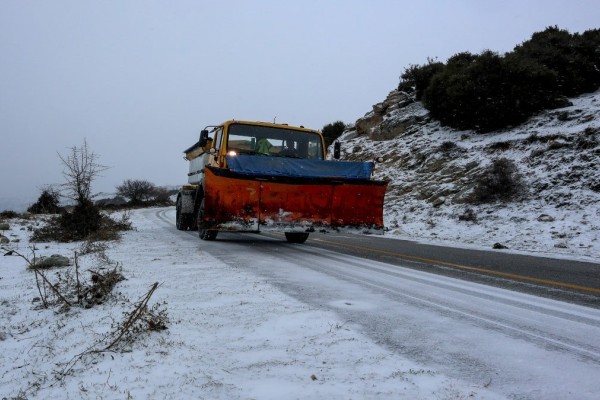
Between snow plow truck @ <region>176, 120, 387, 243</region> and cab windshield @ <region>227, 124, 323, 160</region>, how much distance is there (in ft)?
0.07

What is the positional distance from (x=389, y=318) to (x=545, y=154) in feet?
46.1

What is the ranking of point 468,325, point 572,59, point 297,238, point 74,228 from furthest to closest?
point 572,59 < point 297,238 < point 74,228 < point 468,325

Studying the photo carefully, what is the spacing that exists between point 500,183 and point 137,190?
47115 mm

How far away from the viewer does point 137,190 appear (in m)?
53.3

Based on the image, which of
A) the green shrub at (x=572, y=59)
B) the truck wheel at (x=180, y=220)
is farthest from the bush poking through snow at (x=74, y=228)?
the green shrub at (x=572, y=59)

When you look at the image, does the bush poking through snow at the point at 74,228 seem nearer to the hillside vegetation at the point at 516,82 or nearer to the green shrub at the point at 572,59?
the hillside vegetation at the point at 516,82

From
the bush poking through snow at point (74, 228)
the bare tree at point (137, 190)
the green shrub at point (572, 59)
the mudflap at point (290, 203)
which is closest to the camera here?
the mudflap at point (290, 203)

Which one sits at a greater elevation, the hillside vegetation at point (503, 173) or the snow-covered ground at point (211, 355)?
the hillside vegetation at point (503, 173)

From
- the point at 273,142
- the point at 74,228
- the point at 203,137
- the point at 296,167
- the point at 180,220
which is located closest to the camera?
the point at 296,167

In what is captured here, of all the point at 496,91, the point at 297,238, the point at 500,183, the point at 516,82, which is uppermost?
the point at 516,82

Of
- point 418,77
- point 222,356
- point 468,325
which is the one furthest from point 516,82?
point 222,356

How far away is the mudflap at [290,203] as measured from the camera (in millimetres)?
8070

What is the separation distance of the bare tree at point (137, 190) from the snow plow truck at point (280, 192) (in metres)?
46.1

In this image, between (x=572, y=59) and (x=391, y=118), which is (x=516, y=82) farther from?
(x=391, y=118)
